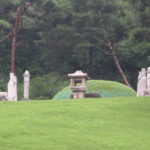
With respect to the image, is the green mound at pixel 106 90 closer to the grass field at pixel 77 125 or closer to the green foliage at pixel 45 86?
the grass field at pixel 77 125

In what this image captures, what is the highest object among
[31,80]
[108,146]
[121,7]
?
[121,7]

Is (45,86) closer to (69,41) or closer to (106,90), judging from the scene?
(69,41)

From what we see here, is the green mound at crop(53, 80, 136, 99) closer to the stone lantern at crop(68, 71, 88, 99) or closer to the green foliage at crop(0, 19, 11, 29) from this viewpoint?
the stone lantern at crop(68, 71, 88, 99)

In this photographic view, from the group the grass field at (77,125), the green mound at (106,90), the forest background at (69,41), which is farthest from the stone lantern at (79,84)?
the forest background at (69,41)

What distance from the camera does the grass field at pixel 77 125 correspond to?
14.6 meters

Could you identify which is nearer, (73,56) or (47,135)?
(47,135)

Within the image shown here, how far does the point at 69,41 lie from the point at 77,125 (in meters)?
25.7

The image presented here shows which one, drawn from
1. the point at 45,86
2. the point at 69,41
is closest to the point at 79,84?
the point at 45,86

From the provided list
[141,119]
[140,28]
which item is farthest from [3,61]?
[141,119]

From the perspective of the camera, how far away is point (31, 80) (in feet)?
138

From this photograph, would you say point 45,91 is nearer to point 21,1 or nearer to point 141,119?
point 21,1

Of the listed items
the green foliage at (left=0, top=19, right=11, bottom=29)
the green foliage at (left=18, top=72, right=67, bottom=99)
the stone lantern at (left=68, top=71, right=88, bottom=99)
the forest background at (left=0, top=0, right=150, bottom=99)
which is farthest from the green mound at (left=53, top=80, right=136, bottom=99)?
the green foliage at (left=0, top=19, right=11, bottom=29)

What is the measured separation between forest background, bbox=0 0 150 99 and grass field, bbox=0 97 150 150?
18.1 m

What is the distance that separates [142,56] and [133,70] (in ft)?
8.94
